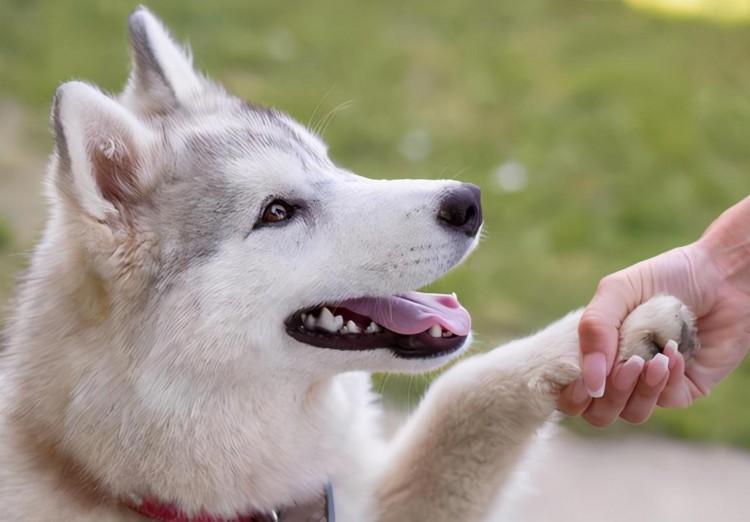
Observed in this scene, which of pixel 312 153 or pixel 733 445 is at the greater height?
pixel 312 153

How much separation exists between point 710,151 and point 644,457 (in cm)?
244

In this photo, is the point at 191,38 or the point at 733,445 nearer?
the point at 733,445

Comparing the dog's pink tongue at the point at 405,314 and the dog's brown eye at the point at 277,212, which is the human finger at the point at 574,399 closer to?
the dog's pink tongue at the point at 405,314

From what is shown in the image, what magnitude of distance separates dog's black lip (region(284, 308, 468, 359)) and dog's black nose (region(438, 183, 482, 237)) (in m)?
0.27

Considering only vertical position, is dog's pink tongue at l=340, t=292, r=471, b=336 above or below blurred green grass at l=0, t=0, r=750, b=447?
above

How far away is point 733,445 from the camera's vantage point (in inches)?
145

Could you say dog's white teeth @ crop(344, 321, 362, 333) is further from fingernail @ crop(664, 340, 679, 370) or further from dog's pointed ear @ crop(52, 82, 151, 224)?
fingernail @ crop(664, 340, 679, 370)

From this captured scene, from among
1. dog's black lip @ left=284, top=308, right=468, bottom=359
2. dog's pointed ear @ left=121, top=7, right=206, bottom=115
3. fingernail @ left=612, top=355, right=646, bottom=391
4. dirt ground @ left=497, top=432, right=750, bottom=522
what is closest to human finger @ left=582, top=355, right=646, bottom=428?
fingernail @ left=612, top=355, right=646, bottom=391

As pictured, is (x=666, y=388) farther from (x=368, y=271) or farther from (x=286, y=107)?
(x=286, y=107)

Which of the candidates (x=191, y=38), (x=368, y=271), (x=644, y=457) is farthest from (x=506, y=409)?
(x=191, y=38)

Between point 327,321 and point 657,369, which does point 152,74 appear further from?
point 657,369

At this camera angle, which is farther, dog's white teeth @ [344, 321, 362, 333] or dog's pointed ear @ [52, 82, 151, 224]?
dog's white teeth @ [344, 321, 362, 333]

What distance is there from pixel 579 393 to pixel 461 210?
505mm

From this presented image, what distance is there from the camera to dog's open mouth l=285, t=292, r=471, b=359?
2.19m
